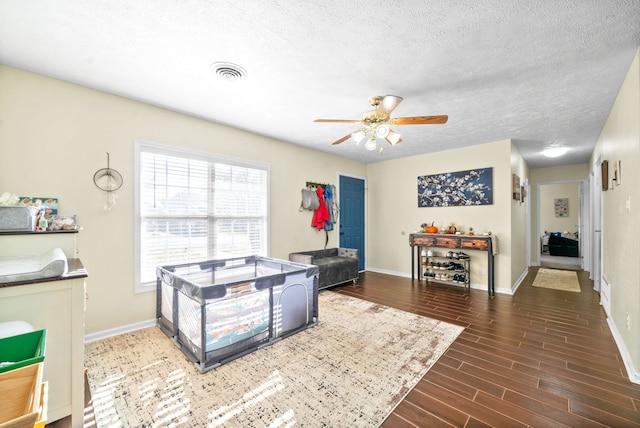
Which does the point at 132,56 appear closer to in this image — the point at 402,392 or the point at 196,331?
the point at 196,331

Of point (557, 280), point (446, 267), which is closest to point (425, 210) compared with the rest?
point (446, 267)

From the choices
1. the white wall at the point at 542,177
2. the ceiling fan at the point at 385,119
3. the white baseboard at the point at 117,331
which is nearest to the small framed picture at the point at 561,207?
the white wall at the point at 542,177

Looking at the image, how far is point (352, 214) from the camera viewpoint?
631cm

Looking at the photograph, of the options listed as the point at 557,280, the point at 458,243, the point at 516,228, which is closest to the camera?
the point at 458,243

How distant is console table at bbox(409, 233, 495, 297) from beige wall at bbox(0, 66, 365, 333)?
13.1ft

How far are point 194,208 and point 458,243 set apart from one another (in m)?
4.33

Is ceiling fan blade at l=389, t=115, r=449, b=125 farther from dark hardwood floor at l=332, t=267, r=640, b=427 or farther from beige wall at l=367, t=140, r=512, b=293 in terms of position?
beige wall at l=367, t=140, r=512, b=293

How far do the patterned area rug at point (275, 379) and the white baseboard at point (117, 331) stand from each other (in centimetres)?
8

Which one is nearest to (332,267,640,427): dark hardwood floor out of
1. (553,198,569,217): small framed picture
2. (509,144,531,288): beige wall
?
(509,144,531,288): beige wall

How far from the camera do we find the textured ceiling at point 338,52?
1775 mm

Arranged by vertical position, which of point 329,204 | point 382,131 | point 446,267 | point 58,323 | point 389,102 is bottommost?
point 446,267

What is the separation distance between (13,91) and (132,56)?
1.25 metres

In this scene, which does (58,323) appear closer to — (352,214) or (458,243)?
(458,243)

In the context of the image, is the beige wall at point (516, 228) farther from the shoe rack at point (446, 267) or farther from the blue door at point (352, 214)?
the blue door at point (352, 214)
